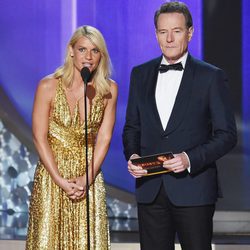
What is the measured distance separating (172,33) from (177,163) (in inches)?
20.0

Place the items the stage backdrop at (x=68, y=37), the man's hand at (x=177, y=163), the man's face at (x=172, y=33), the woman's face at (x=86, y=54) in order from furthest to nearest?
1. the stage backdrop at (x=68, y=37)
2. the woman's face at (x=86, y=54)
3. the man's face at (x=172, y=33)
4. the man's hand at (x=177, y=163)

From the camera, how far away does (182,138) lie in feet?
9.68

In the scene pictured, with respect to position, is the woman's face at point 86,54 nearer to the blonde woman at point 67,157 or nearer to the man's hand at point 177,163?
the blonde woman at point 67,157

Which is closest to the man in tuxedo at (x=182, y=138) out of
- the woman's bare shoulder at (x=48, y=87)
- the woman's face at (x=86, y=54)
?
the woman's face at (x=86, y=54)

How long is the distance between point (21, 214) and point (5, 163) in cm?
45

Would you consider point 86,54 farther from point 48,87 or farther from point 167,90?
point 167,90

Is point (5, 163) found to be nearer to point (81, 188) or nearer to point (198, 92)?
point (81, 188)

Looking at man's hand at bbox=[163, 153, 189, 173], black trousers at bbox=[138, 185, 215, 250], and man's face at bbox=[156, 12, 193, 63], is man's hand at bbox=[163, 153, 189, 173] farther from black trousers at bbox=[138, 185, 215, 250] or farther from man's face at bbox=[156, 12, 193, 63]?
man's face at bbox=[156, 12, 193, 63]

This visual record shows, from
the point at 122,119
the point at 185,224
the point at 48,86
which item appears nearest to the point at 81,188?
the point at 48,86

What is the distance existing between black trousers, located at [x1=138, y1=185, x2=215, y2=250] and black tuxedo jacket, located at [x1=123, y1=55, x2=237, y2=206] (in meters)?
0.03

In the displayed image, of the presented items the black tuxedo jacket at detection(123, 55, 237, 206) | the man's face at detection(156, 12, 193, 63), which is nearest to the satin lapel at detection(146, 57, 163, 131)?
the black tuxedo jacket at detection(123, 55, 237, 206)

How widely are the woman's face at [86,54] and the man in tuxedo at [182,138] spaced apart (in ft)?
1.87

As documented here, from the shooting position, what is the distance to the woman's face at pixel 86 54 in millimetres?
3510

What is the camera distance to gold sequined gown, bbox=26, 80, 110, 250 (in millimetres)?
3582
